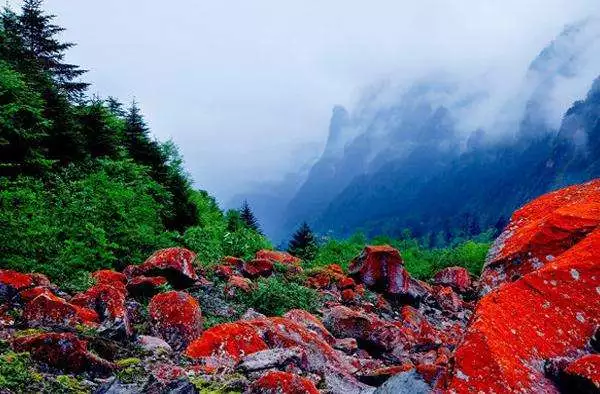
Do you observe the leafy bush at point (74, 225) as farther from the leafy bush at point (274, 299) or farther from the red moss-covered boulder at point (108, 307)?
the leafy bush at point (274, 299)

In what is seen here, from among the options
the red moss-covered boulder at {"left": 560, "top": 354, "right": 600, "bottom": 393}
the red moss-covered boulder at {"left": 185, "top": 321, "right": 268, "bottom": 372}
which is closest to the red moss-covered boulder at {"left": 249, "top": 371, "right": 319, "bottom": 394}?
the red moss-covered boulder at {"left": 185, "top": 321, "right": 268, "bottom": 372}

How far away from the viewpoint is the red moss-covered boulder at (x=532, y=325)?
4094 mm

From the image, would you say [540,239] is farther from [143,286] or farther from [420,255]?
[420,255]

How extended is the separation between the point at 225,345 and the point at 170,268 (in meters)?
7.13

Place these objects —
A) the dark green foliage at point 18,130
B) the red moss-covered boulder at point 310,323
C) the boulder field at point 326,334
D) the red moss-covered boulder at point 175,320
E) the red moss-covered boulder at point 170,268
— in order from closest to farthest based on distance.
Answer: the boulder field at point 326,334 → the red moss-covered boulder at point 175,320 → the red moss-covered boulder at point 310,323 → the red moss-covered boulder at point 170,268 → the dark green foliage at point 18,130

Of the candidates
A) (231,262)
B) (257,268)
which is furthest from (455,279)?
(231,262)

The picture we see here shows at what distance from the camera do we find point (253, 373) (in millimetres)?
7355

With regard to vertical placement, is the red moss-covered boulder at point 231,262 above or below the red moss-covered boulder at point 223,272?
above

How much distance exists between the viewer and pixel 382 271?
25328mm

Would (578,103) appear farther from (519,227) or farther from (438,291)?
(519,227)

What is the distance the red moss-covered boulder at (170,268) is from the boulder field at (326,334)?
4 centimetres

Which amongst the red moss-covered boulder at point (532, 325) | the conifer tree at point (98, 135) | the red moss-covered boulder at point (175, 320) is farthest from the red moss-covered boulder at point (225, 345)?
the conifer tree at point (98, 135)

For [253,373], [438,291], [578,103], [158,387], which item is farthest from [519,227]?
[578,103]

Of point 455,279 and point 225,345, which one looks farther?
point 455,279
